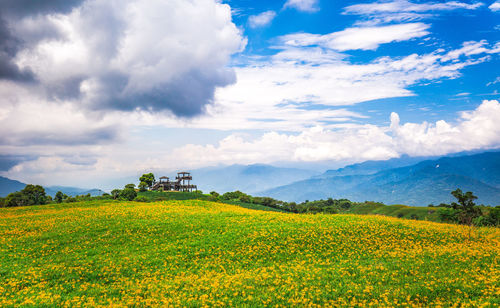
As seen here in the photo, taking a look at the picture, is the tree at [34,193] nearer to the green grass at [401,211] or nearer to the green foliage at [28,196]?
the green foliage at [28,196]

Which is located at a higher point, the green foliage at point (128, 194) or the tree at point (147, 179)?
the tree at point (147, 179)

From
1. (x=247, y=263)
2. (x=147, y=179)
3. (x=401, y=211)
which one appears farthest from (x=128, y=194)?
(x=401, y=211)

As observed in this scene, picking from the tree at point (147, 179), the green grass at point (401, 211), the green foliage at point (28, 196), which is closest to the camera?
the green foliage at point (28, 196)

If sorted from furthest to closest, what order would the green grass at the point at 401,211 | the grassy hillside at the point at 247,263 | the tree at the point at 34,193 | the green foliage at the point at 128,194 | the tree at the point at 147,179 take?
1. the green grass at the point at 401,211
2. the tree at the point at 147,179
3. the green foliage at the point at 128,194
4. the tree at the point at 34,193
5. the grassy hillside at the point at 247,263

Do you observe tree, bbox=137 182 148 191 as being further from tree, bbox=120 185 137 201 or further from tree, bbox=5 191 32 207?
tree, bbox=5 191 32 207

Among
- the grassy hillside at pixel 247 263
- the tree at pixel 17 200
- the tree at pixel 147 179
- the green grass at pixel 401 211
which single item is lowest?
the green grass at pixel 401 211

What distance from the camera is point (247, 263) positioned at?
59.9 feet

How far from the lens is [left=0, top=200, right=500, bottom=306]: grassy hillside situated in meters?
13.2

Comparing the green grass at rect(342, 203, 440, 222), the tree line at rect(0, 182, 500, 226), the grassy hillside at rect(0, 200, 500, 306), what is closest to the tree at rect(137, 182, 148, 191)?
the tree line at rect(0, 182, 500, 226)

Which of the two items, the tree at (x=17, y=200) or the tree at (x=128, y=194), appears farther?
the tree at (x=128, y=194)

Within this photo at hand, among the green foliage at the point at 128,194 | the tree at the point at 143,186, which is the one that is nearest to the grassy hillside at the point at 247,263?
the green foliage at the point at 128,194

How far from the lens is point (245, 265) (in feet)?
59.1

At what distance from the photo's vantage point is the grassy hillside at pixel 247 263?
13203mm

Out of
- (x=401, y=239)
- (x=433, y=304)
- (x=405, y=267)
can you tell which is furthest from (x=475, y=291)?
(x=401, y=239)
